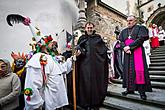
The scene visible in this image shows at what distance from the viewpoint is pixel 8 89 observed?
222 cm

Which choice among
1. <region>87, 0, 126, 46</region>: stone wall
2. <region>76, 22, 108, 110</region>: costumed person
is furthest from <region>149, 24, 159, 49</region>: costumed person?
<region>76, 22, 108, 110</region>: costumed person

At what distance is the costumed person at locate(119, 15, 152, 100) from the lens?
262cm

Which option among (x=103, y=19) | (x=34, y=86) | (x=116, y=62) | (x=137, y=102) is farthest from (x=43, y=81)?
(x=103, y=19)

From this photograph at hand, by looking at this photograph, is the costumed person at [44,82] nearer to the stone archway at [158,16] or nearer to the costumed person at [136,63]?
the costumed person at [136,63]

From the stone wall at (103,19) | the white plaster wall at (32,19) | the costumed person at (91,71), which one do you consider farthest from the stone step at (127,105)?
the stone wall at (103,19)

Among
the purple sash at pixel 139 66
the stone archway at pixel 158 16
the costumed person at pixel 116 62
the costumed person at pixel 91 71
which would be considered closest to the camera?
the costumed person at pixel 91 71

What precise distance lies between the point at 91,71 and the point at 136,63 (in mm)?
831

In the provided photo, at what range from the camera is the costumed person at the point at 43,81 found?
6.77 feet

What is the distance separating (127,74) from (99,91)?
633 millimetres

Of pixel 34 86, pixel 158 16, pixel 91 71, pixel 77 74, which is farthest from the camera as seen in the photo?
pixel 158 16

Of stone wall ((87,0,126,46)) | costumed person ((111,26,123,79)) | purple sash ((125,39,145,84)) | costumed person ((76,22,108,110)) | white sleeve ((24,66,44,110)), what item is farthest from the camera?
stone wall ((87,0,126,46))

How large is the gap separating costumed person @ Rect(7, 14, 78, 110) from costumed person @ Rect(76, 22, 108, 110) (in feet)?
1.03

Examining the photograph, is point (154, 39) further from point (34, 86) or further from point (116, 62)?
point (34, 86)

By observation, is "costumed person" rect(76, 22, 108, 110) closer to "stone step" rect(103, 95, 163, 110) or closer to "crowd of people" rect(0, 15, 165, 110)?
"crowd of people" rect(0, 15, 165, 110)
